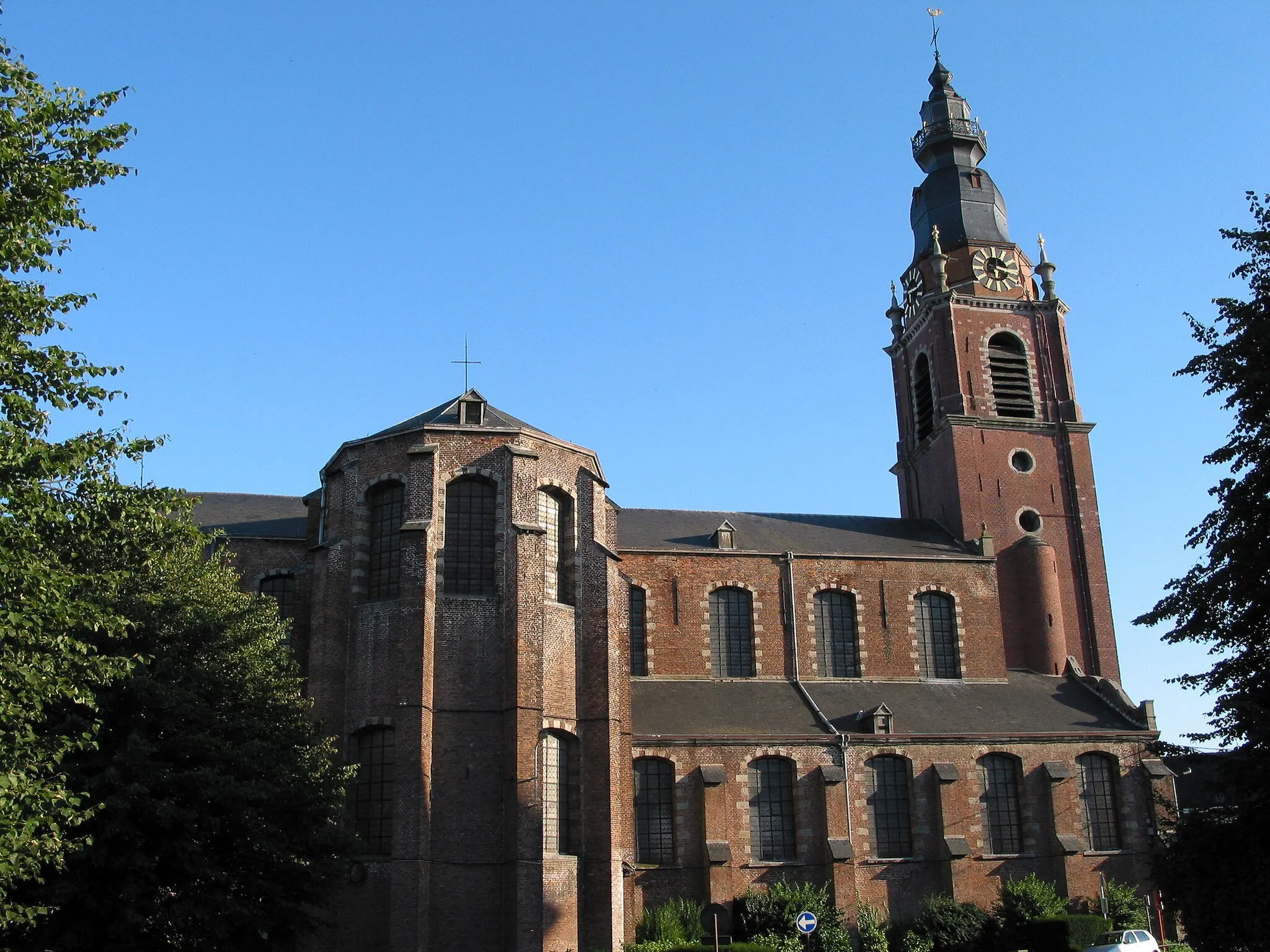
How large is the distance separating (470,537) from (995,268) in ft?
81.3

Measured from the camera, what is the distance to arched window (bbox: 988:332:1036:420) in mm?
41812

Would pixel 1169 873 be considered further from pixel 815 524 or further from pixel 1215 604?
pixel 815 524

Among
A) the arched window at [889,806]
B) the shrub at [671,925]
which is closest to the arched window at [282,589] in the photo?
the shrub at [671,925]

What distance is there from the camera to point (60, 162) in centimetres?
1441

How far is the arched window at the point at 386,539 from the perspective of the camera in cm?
2722

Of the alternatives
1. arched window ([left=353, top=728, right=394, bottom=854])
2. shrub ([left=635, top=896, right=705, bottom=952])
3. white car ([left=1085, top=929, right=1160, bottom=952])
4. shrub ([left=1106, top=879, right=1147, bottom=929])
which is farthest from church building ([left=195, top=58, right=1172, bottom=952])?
white car ([left=1085, top=929, right=1160, bottom=952])

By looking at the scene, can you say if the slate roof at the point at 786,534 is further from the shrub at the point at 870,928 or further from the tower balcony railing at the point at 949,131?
the tower balcony railing at the point at 949,131

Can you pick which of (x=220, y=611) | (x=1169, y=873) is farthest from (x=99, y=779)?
(x=1169, y=873)

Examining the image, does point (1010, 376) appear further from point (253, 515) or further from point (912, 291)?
point (253, 515)

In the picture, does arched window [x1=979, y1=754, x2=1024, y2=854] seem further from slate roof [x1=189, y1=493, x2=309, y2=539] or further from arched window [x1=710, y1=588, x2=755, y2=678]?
slate roof [x1=189, y1=493, x2=309, y2=539]

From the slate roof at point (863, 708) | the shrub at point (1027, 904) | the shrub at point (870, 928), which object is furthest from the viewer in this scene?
the slate roof at point (863, 708)

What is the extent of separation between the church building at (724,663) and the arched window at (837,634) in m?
0.09

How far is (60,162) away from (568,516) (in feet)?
52.0

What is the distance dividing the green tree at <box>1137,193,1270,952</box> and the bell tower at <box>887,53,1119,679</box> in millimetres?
18134
